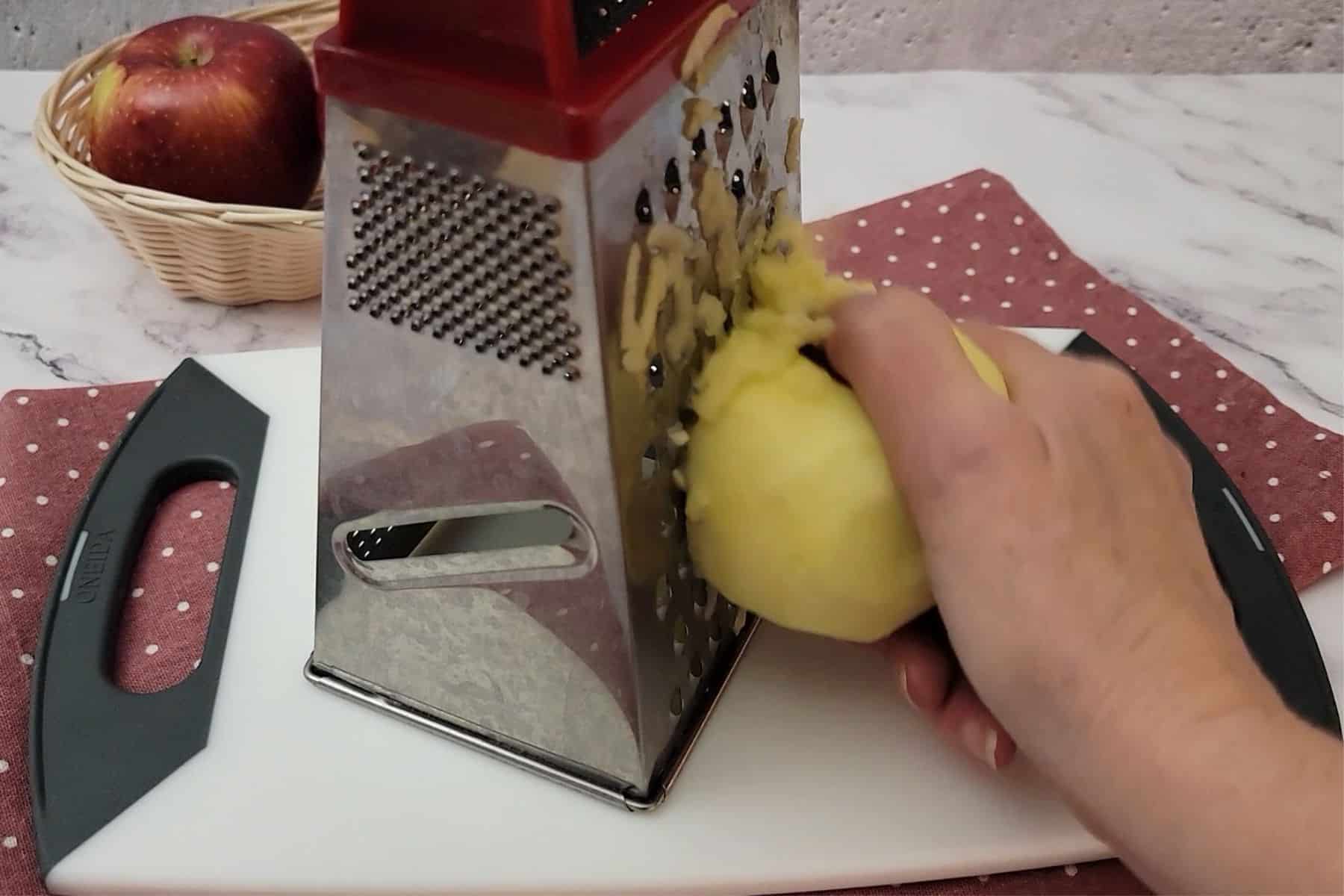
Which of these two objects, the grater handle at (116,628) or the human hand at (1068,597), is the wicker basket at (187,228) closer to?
the grater handle at (116,628)

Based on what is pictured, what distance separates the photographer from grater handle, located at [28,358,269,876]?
0.55m

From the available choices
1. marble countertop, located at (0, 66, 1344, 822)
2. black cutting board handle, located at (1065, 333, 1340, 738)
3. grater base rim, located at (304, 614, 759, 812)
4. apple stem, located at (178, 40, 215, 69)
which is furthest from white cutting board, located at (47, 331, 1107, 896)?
apple stem, located at (178, 40, 215, 69)

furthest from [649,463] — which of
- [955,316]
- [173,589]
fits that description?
[955,316]

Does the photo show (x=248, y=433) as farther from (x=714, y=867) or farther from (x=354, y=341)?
(x=714, y=867)

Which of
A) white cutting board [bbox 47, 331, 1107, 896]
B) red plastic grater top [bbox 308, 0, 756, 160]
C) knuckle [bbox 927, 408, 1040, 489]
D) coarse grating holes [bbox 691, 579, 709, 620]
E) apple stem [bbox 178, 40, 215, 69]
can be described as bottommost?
white cutting board [bbox 47, 331, 1107, 896]

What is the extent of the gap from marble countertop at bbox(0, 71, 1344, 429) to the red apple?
0.34 feet

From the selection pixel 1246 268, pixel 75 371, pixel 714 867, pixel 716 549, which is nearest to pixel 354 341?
pixel 716 549

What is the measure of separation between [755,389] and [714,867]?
8.6 inches

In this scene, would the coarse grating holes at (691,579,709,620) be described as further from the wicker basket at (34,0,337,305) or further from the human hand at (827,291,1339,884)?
the wicker basket at (34,0,337,305)

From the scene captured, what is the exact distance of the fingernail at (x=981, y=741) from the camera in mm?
535

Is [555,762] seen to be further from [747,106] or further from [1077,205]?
[1077,205]

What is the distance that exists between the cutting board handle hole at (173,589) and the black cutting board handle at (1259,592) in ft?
1.83

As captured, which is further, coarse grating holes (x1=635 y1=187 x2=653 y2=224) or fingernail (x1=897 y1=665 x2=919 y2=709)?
fingernail (x1=897 y1=665 x2=919 y2=709)

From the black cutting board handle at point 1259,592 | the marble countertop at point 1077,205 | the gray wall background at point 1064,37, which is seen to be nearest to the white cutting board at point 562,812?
the black cutting board handle at point 1259,592
